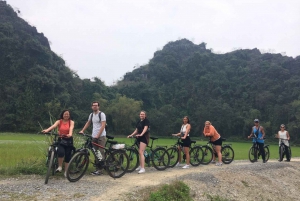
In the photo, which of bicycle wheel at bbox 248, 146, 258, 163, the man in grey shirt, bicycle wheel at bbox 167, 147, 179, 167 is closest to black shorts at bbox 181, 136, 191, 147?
bicycle wheel at bbox 167, 147, 179, 167

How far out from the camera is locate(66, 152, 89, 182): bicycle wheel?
6.91 metres

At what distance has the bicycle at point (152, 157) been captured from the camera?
875cm

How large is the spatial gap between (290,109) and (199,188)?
47.0m

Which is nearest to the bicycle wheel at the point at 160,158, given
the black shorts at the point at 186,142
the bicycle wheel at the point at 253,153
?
the black shorts at the point at 186,142

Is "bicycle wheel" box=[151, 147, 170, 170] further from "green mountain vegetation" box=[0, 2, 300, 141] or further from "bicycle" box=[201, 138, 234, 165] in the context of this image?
"green mountain vegetation" box=[0, 2, 300, 141]

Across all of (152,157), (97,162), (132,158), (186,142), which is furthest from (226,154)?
(97,162)

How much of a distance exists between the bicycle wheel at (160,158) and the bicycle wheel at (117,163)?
4.50 feet

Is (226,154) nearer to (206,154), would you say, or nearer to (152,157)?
(206,154)

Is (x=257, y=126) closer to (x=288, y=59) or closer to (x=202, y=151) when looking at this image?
(x=202, y=151)

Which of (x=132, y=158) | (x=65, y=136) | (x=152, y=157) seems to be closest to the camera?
(x=65, y=136)

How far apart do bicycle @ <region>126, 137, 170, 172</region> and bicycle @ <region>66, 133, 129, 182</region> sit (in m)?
0.64

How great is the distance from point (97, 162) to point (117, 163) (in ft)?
1.82

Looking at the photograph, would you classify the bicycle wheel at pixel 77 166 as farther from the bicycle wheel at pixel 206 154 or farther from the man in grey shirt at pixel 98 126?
the bicycle wheel at pixel 206 154

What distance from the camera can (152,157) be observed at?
9.21 m
